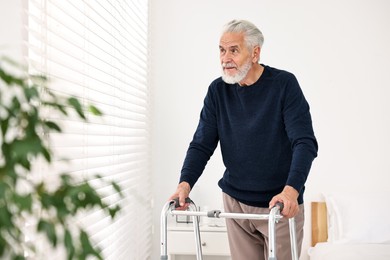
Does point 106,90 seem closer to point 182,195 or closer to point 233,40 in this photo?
point 233,40

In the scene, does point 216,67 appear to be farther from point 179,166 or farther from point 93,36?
point 93,36

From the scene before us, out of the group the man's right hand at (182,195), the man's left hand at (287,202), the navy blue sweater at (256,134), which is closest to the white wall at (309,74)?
the navy blue sweater at (256,134)

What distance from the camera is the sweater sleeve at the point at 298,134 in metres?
2.47

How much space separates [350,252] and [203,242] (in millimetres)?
988

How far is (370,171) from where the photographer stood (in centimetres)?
471

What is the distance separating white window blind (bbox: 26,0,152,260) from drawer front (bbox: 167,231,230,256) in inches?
9.6

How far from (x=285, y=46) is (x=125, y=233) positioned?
194 centimetres

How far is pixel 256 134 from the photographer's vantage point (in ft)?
9.11

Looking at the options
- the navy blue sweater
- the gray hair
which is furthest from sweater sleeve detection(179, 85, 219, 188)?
the gray hair

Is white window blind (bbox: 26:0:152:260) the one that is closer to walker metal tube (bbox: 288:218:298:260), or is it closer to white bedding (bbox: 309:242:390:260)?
walker metal tube (bbox: 288:218:298:260)

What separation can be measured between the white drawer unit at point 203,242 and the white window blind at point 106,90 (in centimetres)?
23

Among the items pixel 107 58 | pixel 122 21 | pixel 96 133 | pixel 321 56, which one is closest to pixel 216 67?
pixel 321 56

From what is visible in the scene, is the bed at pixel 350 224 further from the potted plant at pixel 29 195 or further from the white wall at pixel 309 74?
the potted plant at pixel 29 195

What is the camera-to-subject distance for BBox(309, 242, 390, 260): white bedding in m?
3.86
